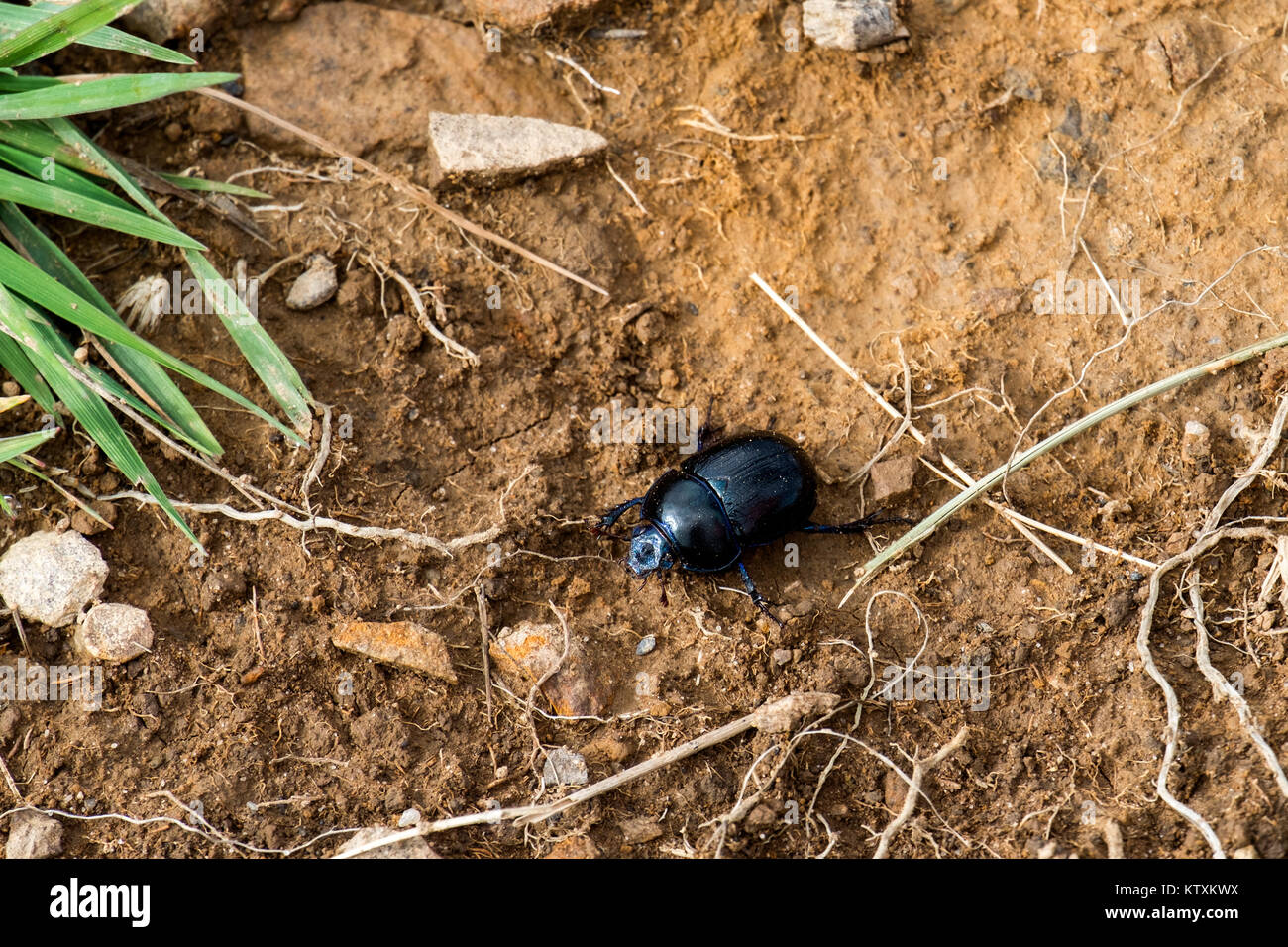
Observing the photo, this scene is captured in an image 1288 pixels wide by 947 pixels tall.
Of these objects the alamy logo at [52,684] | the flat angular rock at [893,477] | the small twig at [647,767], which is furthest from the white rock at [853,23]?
the alamy logo at [52,684]

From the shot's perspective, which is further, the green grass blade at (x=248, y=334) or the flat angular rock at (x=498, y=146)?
the flat angular rock at (x=498, y=146)

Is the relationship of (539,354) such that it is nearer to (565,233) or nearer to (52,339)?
(565,233)

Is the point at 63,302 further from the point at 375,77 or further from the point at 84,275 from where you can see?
the point at 375,77

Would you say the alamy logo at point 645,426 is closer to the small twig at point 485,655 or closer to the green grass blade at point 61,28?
the small twig at point 485,655

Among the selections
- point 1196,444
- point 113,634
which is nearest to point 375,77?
point 113,634

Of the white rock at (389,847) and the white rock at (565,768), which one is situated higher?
the white rock at (565,768)
